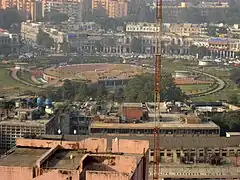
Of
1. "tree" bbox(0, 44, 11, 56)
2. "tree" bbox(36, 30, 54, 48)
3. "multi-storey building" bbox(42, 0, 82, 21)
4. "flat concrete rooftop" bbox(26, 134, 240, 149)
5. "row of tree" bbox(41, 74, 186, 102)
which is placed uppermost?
"multi-storey building" bbox(42, 0, 82, 21)

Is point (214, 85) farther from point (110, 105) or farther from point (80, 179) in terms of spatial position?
point (80, 179)

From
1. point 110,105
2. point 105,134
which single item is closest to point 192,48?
point 110,105

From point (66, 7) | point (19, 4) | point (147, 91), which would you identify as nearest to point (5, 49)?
point (19, 4)

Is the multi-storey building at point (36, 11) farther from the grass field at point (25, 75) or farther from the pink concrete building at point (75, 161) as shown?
the pink concrete building at point (75, 161)

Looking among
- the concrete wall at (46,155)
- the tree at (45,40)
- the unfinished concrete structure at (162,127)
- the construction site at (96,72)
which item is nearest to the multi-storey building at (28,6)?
the tree at (45,40)

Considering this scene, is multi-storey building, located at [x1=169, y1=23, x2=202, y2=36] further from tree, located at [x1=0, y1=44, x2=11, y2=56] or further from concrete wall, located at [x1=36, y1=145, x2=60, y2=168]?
concrete wall, located at [x1=36, y1=145, x2=60, y2=168]

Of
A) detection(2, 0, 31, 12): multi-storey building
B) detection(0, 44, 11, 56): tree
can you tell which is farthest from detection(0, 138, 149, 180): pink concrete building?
detection(2, 0, 31, 12): multi-storey building

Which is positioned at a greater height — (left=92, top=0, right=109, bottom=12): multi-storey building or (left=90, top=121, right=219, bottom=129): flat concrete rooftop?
(left=92, top=0, right=109, bottom=12): multi-storey building
